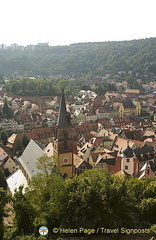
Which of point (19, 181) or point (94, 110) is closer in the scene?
point (19, 181)

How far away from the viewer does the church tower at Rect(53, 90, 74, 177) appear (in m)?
39.0

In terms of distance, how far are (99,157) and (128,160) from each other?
24.6ft

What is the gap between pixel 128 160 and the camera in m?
46.9

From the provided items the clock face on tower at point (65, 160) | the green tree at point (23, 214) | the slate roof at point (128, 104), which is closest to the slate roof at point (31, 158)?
the clock face on tower at point (65, 160)

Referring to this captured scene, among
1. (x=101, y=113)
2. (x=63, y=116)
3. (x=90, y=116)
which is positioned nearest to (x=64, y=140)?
(x=63, y=116)

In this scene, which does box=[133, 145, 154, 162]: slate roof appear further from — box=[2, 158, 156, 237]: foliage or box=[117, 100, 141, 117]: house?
box=[117, 100, 141, 117]: house

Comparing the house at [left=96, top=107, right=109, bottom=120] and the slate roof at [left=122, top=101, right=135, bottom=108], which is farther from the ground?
the slate roof at [left=122, top=101, right=135, bottom=108]

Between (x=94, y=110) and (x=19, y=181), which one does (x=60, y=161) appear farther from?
(x=94, y=110)

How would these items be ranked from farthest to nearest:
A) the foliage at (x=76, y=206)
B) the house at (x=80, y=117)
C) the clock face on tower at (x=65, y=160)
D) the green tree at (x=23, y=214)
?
the house at (x=80, y=117) → the clock face on tower at (x=65, y=160) → the green tree at (x=23, y=214) → the foliage at (x=76, y=206)

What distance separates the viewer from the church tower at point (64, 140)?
128 feet

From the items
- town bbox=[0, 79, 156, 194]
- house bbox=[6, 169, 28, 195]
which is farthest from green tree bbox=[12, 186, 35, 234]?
house bbox=[6, 169, 28, 195]

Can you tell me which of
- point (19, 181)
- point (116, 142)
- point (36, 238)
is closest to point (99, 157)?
point (116, 142)

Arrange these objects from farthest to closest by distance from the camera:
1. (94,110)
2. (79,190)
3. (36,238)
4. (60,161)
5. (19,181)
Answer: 1. (94,110)
2. (19,181)
3. (60,161)
4. (79,190)
5. (36,238)

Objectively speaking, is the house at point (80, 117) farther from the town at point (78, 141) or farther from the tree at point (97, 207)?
the tree at point (97, 207)
